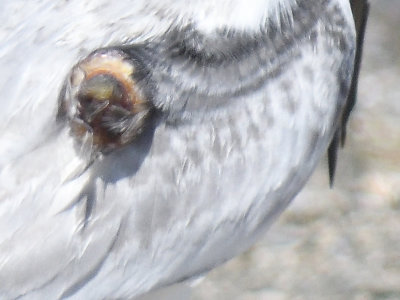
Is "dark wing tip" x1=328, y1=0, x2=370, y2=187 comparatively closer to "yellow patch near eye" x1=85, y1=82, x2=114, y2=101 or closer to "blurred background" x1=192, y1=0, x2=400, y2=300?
"blurred background" x1=192, y1=0, x2=400, y2=300

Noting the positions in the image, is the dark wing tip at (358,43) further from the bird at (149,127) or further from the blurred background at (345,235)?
the blurred background at (345,235)

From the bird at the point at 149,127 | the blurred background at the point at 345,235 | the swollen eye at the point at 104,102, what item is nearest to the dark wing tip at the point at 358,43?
the bird at the point at 149,127

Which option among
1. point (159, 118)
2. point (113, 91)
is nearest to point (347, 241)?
point (159, 118)

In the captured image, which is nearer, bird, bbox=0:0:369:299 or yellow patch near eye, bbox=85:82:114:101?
yellow patch near eye, bbox=85:82:114:101

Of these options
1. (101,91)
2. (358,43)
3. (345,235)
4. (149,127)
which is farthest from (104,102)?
(345,235)

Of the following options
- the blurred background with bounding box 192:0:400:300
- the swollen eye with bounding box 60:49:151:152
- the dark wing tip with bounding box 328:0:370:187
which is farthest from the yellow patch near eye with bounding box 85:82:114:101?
the blurred background with bounding box 192:0:400:300

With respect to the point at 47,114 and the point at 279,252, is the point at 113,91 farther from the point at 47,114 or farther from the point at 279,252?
the point at 279,252

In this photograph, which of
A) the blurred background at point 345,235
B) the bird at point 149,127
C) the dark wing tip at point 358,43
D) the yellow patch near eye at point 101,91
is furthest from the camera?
the blurred background at point 345,235

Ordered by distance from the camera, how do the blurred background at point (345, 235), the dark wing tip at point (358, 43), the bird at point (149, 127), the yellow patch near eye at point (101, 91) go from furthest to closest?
the blurred background at point (345, 235), the dark wing tip at point (358, 43), the bird at point (149, 127), the yellow patch near eye at point (101, 91)
